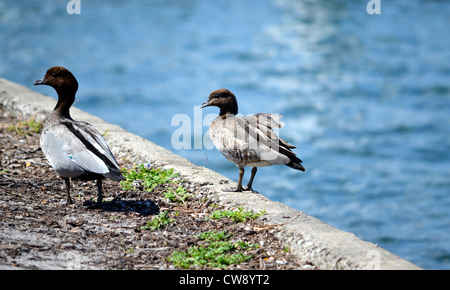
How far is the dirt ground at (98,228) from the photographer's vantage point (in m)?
4.29

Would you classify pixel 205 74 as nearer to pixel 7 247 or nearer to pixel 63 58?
pixel 63 58

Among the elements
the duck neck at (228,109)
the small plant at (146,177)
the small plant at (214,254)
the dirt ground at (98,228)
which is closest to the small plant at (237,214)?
the dirt ground at (98,228)

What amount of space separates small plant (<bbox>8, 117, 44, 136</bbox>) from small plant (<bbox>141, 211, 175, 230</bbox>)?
3013mm

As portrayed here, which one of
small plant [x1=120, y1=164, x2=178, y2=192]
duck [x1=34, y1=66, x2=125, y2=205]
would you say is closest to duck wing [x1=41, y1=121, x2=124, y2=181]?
duck [x1=34, y1=66, x2=125, y2=205]

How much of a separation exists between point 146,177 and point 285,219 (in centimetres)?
173

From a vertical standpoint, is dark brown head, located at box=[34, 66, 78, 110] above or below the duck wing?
above

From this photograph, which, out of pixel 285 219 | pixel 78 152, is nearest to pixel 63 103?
pixel 78 152

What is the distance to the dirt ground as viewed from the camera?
169 inches

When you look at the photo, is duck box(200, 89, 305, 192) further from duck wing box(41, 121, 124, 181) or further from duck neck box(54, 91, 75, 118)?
duck neck box(54, 91, 75, 118)

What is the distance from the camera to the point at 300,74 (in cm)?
1714

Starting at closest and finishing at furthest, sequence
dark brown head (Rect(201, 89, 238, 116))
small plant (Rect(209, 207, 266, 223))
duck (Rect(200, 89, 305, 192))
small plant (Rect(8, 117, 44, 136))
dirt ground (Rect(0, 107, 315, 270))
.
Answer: dirt ground (Rect(0, 107, 315, 270))
small plant (Rect(209, 207, 266, 223))
duck (Rect(200, 89, 305, 192))
dark brown head (Rect(201, 89, 238, 116))
small plant (Rect(8, 117, 44, 136))

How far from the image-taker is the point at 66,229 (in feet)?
15.6

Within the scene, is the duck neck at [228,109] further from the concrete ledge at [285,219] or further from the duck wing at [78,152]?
the duck wing at [78,152]

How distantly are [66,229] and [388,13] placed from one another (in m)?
19.5
